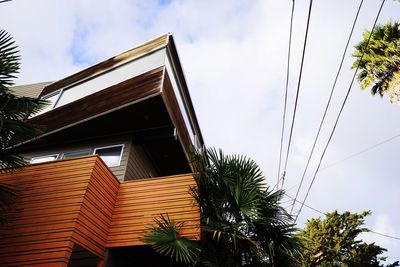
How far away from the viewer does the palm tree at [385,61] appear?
14.3 m

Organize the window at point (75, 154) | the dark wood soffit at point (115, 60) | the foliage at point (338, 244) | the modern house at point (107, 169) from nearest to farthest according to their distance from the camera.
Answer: the modern house at point (107, 169), the window at point (75, 154), the dark wood soffit at point (115, 60), the foliage at point (338, 244)

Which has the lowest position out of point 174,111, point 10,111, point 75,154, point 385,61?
Result: point 10,111

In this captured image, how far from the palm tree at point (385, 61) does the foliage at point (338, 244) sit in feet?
25.5

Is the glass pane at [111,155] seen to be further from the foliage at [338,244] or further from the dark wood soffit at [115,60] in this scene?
the foliage at [338,244]

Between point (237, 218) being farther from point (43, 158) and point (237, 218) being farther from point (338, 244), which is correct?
point (338, 244)

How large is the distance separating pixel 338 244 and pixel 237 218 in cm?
1377

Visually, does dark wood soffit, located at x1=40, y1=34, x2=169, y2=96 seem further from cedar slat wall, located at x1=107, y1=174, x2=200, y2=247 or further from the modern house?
cedar slat wall, located at x1=107, y1=174, x2=200, y2=247

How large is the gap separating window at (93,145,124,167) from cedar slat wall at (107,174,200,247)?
172 cm

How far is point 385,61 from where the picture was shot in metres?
14.8

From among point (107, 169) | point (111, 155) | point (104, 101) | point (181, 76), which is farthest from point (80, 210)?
point (181, 76)

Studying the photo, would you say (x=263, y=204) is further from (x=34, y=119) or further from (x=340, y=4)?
(x=34, y=119)

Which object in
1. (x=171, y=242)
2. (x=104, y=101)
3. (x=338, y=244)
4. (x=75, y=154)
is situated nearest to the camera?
(x=171, y=242)

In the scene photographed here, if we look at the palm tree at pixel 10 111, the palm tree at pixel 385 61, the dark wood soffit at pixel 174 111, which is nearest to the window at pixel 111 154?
the dark wood soffit at pixel 174 111

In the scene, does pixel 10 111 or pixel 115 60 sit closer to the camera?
pixel 10 111
